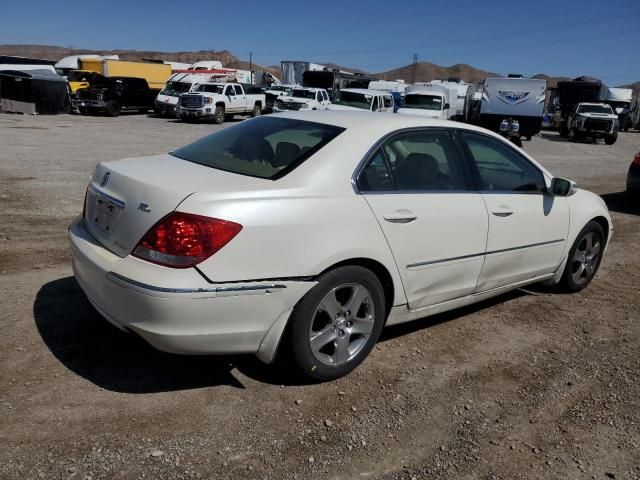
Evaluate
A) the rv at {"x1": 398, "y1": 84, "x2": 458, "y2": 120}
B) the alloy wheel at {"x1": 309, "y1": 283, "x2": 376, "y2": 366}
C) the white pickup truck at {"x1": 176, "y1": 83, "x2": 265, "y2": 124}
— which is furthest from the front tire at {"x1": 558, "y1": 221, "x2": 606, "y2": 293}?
the white pickup truck at {"x1": 176, "y1": 83, "x2": 265, "y2": 124}

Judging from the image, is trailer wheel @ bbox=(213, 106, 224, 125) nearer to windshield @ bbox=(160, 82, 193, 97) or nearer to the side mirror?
windshield @ bbox=(160, 82, 193, 97)

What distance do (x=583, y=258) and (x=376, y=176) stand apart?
2.71 m

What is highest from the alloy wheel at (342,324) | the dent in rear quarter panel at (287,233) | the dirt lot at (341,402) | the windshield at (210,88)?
the windshield at (210,88)

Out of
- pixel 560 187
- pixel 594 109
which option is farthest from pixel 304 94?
pixel 560 187

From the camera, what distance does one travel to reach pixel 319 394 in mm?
3346

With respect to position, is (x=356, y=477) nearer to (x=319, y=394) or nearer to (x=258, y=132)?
(x=319, y=394)

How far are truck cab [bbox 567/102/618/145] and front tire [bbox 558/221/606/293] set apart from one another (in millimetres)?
24955

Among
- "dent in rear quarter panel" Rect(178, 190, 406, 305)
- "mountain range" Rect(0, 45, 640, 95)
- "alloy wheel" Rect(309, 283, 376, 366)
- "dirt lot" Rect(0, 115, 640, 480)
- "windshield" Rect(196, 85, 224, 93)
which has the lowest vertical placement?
"dirt lot" Rect(0, 115, 640, 480)

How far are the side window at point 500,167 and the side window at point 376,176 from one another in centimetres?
85

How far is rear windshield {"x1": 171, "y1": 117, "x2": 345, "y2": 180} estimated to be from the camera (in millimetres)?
3408

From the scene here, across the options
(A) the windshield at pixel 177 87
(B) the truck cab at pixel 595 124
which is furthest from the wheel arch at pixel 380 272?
(A) the windshield at pixel 177 87

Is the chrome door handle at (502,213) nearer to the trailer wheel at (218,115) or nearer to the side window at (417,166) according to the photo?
the side window at (417,166)

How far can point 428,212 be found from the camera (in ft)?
12.0

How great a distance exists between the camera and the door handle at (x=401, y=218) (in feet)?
11.2
